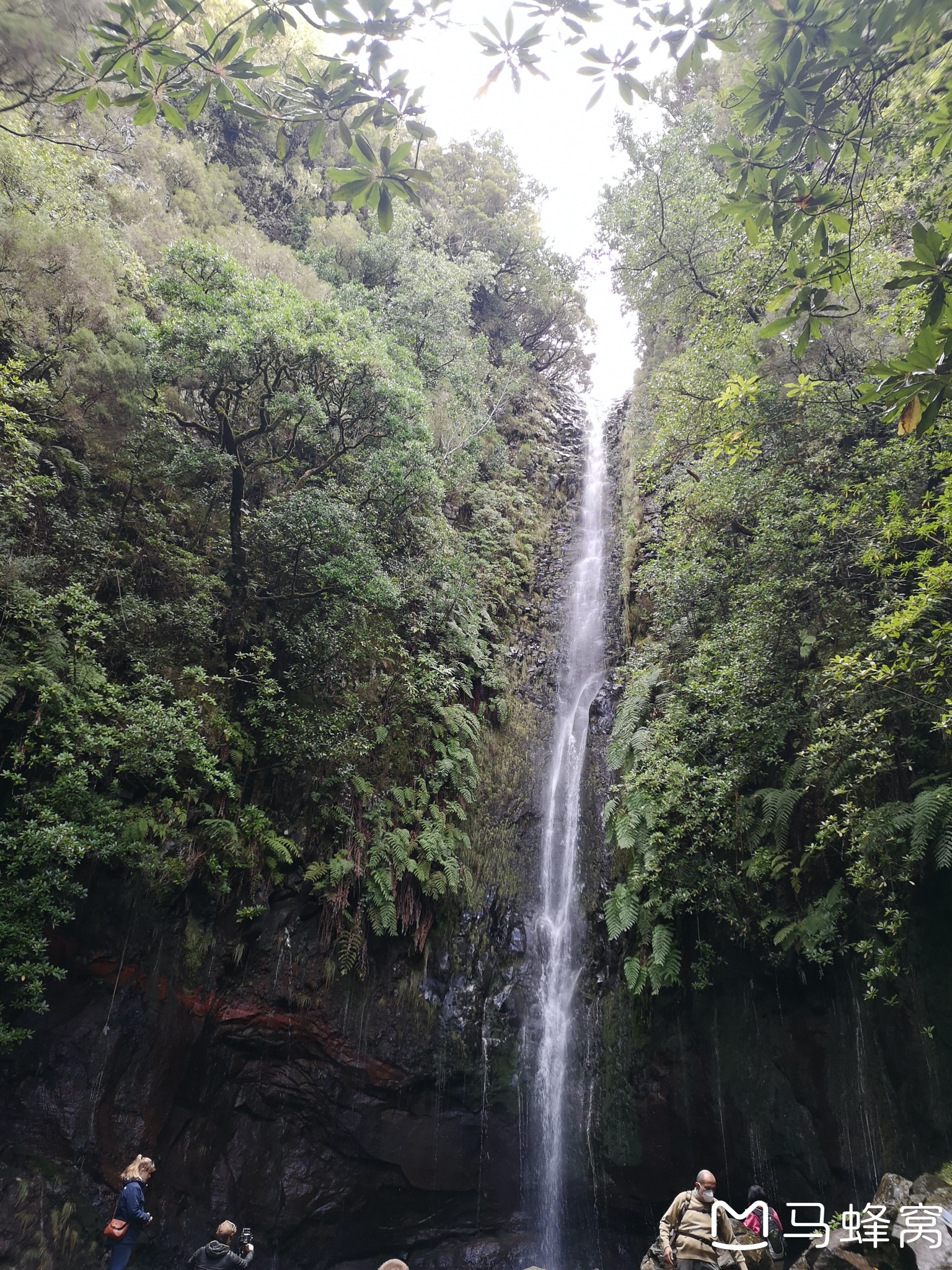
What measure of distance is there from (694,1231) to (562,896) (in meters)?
5.81

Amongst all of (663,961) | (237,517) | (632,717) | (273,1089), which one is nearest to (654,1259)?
(663,961)

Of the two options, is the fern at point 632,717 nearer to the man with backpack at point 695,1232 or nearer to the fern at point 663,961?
the fern at point 663,961

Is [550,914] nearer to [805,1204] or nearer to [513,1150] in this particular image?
[513,1150]

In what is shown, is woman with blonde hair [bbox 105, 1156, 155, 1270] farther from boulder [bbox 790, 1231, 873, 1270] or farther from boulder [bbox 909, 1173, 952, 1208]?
boulder [bbox 909, 1173, 952, 1208]

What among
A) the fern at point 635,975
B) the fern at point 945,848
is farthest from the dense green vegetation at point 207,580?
the fern at point 945,848

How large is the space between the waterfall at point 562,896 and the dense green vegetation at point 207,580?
162 cm

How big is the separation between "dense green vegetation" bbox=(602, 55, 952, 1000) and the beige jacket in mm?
2203

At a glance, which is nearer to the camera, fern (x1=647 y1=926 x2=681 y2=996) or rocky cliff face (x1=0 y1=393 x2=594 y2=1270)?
rocky cliff face (x1=0 y1=393 x2=594 y2=1270)

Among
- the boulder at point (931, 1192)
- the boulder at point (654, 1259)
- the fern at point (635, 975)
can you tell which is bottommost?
the boulder at point (654, 1259)

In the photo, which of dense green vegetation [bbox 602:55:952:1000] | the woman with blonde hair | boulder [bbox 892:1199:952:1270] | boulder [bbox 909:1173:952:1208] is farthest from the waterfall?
the woman with blonde hair

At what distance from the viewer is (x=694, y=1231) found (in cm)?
495

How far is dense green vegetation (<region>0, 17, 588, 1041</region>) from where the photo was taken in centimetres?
636

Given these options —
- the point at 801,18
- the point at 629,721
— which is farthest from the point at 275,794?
the point at 801,18

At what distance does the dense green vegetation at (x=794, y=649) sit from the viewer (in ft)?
19.5
